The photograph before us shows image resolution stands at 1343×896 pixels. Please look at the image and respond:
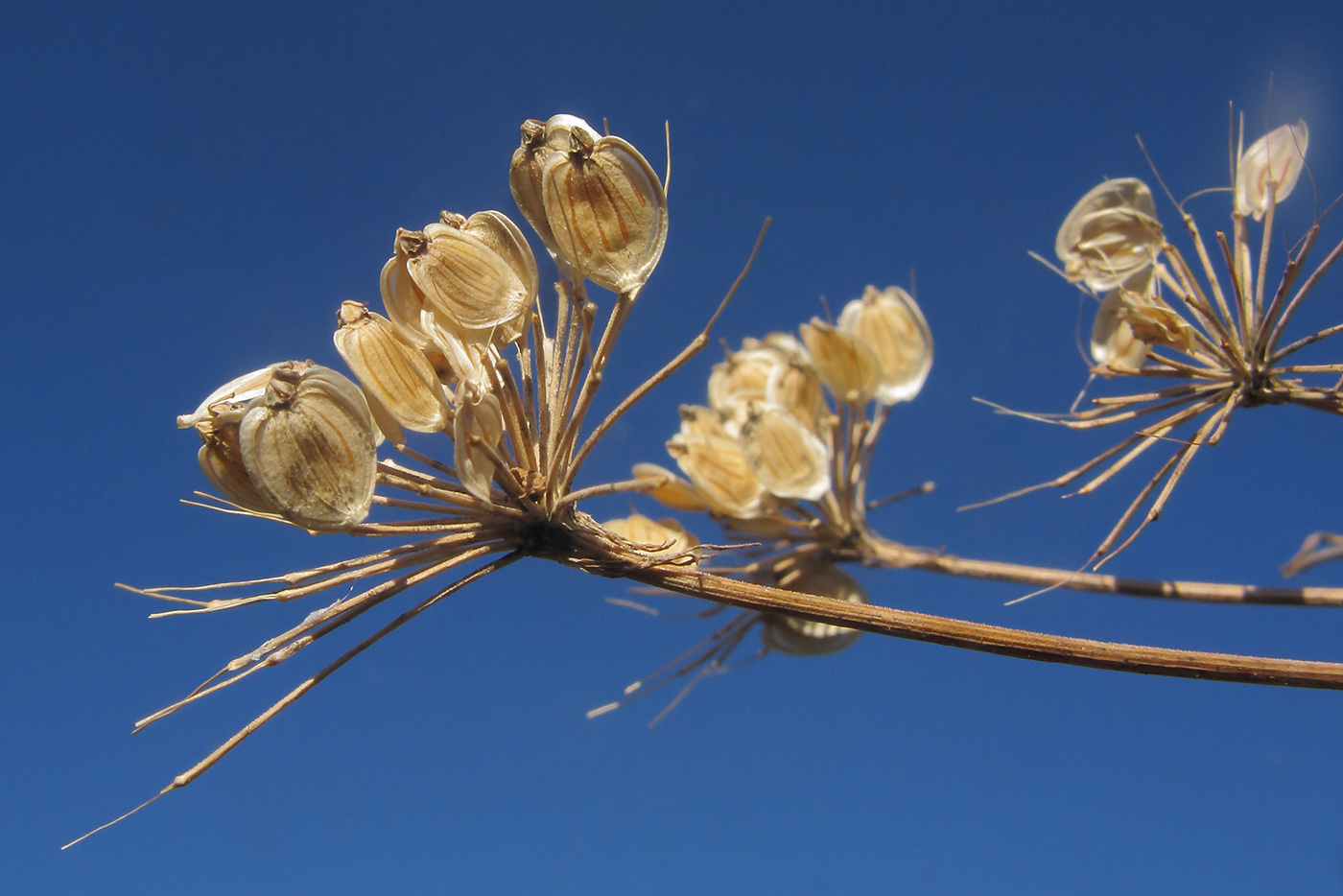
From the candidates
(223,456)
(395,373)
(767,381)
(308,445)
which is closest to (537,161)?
(395,373)

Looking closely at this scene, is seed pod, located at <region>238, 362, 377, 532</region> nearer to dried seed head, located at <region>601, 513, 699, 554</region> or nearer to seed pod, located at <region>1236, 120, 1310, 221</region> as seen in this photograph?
dried seed head, located at <region>601, 513, 699, 554</region>

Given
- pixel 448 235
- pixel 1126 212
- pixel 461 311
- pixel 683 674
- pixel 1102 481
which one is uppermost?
pixel 1126 212

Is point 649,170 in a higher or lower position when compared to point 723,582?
higher

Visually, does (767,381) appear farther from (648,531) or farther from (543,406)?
(543,406)

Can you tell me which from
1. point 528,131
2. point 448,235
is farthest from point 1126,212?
point 448,235

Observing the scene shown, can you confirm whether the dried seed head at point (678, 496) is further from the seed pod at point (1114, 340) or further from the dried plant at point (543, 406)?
the seed pod at point (1114, 340)

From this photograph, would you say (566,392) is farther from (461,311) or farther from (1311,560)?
(1311,560)
